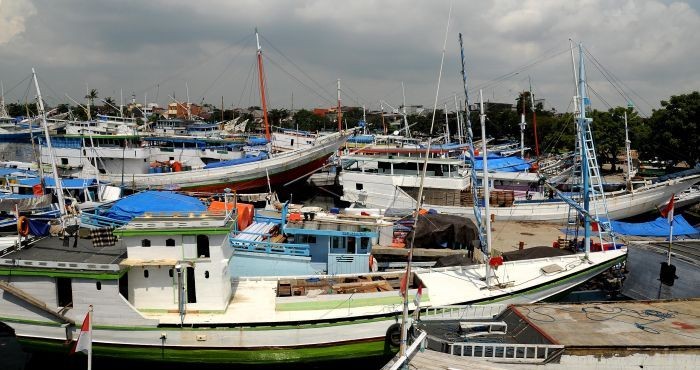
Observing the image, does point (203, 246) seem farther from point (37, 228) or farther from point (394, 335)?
point (37, 228)

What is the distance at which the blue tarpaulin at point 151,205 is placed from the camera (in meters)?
19.8

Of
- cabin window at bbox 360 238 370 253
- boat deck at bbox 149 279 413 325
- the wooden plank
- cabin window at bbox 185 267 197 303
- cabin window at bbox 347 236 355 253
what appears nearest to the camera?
the wooden plank

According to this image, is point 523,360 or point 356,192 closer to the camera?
point 523,360

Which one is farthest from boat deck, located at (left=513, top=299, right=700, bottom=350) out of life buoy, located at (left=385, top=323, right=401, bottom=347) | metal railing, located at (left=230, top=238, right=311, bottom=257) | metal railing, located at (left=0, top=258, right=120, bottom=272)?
metal railing, located at (left=0, top=258, right=120, bottom=272)

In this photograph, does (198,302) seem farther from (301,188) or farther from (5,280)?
(301,188)

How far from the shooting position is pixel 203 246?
13023 mm

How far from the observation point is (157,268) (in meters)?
12.8

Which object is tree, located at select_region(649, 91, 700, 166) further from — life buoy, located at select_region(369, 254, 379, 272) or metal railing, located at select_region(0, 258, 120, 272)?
metal railing, located at select_region(0, 258, 120, 272)

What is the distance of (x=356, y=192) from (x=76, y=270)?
2090 centimetres

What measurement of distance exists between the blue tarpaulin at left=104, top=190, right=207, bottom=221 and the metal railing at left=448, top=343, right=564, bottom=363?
1362cm

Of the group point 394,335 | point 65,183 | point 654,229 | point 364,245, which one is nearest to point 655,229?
point 654,229

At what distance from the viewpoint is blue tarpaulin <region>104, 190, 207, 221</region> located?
779 inches

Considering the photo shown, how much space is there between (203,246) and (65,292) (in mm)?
3989

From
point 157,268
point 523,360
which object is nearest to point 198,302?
point 157,268
